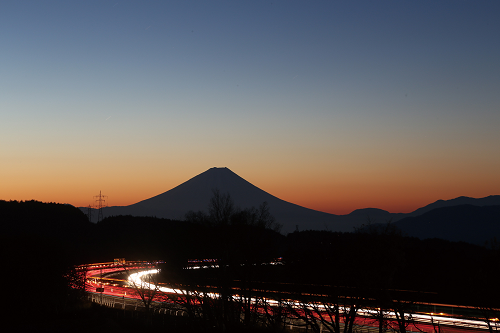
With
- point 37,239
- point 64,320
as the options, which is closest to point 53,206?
point 37,239

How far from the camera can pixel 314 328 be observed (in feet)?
80.6

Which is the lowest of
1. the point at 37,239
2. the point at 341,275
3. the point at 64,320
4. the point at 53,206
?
the point at 64,320

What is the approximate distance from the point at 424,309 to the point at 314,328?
13739 mm

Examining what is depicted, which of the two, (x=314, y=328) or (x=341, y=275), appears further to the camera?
(x=341, y=275)

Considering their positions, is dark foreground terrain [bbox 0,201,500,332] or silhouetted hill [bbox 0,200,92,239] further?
silhouetted hill [bbox 0,200,92,239]

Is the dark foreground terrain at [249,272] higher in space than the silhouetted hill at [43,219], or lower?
lower

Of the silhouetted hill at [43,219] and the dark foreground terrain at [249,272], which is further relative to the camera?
the silhouetted hill at [43,219]

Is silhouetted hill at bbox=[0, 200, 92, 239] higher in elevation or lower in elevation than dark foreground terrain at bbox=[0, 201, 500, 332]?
higher

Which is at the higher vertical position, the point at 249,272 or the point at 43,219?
the point at 43,219

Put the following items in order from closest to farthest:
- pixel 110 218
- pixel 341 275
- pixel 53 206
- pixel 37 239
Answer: pixel 341 275, pixel 37 239, pixel 53 206, pixel 110 218

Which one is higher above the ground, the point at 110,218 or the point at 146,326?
the point at 110,218

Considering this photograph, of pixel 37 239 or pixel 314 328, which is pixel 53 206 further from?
pixel 314 328

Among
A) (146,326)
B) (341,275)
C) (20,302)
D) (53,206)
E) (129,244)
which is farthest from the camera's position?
(53,206)

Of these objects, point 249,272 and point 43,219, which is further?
point 43,219
